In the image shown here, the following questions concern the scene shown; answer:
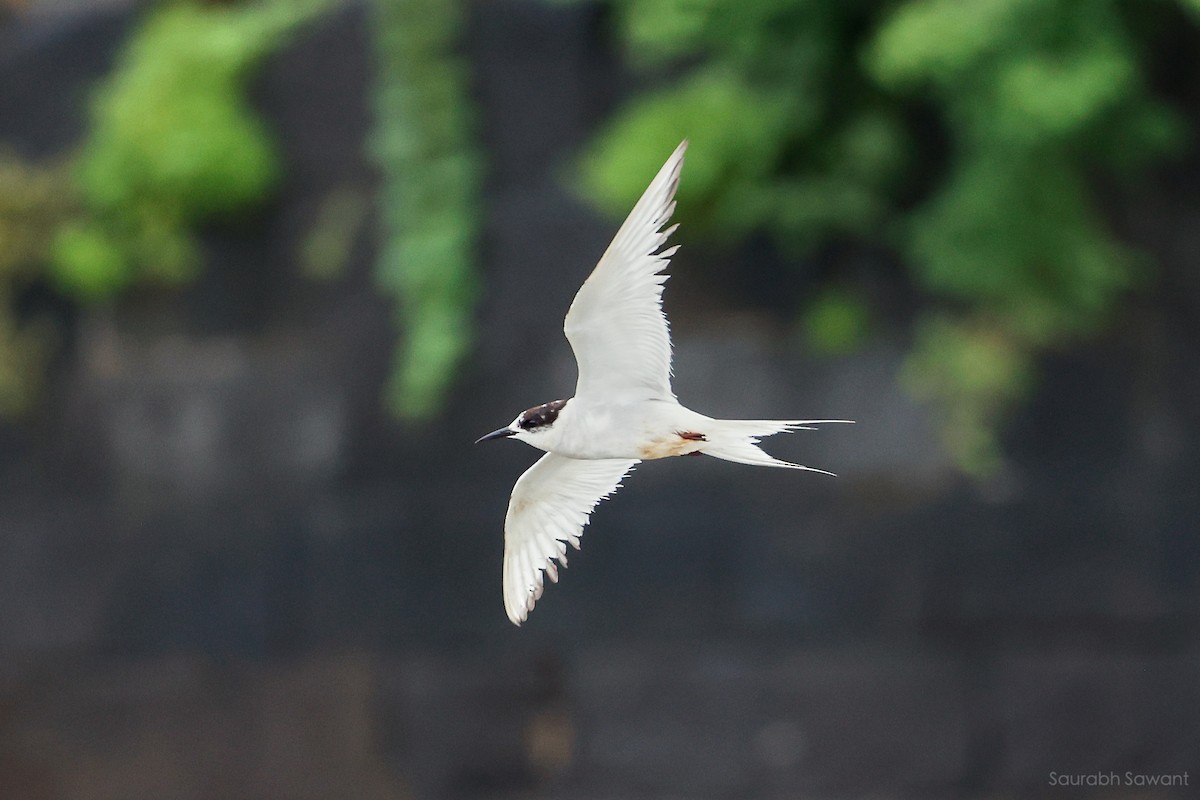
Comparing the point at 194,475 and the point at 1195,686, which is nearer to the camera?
the point at 1195,686

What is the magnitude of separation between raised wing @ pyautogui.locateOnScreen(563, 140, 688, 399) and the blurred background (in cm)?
180

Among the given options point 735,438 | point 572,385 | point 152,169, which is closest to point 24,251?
point 152,169

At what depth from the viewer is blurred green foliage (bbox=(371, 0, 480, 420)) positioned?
5.54 metres

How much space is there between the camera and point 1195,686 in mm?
5324

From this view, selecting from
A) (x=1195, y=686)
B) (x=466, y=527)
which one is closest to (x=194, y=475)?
(x=466, y=527)

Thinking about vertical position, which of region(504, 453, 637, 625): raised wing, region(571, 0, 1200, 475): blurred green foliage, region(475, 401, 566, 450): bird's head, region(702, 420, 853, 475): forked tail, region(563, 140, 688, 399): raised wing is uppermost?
region(571, 0, 1200, 475): blurred green foliage

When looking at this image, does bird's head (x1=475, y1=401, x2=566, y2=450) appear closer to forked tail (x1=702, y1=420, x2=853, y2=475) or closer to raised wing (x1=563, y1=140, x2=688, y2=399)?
raised wing (x1=563, y1=140, x2=688, y2=399)

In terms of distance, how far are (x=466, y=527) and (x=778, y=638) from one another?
106 centimetres

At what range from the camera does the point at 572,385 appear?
5512 mm

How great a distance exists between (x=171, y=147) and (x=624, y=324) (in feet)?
9.65

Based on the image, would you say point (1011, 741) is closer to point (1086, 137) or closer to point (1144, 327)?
point (1144, 327)

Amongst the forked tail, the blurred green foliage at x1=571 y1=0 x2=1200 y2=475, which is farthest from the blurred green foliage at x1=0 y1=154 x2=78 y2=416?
the forked tail

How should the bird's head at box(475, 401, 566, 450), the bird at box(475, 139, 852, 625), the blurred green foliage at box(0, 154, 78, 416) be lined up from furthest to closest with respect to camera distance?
the blurred green foliage at box(0, 154, 78, 416) → the bird's head at box(475, 401, 566, 450) → the bird at box(475, 139, 852, 625)

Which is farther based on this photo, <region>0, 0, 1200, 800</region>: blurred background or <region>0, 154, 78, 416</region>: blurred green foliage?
<region>0, 154, 78, 416</region>: blurred green foliage
